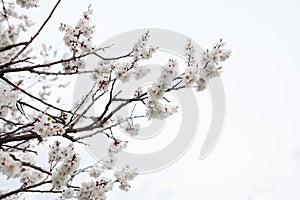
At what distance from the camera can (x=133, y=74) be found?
12.8 feet

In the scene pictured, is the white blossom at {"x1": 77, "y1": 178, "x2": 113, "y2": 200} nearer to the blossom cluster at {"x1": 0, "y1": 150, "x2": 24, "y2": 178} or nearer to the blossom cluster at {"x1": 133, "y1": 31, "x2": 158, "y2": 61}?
the blossom cluster at {"x1": 0, "y1": 150, "x2": 24, "y2": 178}

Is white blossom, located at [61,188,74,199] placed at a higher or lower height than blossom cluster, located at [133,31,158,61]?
lower

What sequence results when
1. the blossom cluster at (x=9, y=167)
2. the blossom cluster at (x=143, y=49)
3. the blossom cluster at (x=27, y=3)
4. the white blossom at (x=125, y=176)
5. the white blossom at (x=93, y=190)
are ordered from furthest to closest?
the white blossom at (x=125, y=176)
the blossom cluster at (x=143, y=49)
the blossom cluster at (x=27, y=3)
the white blossom at (x=93, y=190)
the blossom cluster at (x=9, y=167)

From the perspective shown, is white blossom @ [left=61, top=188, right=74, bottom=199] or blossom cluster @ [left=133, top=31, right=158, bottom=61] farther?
blossom cluster @ [left=133, top=31, right=158, bottom=61]

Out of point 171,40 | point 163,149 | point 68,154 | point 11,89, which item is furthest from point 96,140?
point 171,40

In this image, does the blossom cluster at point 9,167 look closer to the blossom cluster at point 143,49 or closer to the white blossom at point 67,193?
the white blossom at point 67,193

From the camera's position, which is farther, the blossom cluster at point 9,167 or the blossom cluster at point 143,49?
the blossom cluster at point 143,49

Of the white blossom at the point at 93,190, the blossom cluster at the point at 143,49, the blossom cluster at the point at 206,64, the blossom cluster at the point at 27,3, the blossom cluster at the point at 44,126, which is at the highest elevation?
the blossom cluster at the point at 27,3

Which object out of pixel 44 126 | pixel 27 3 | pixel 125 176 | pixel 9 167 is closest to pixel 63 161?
pixel 44 126

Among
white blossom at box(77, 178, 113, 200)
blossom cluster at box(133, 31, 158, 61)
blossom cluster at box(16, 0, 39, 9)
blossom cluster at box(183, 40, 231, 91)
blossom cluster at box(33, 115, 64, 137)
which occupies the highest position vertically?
blossom cluster at box(16, 0, 39, 9)

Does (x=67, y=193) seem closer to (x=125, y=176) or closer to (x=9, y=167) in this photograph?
(x=125, y=176)

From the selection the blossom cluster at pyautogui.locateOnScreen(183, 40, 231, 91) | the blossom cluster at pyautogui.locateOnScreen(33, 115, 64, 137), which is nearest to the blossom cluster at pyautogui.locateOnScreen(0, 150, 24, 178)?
the blossom cluster at pyautogui.locateOnScreen(33, 115, 64, 137)

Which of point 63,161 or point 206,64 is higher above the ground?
point 206,64

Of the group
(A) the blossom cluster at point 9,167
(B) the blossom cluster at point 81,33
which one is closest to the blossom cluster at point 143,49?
(B) the blossom cluster at point 81,33
